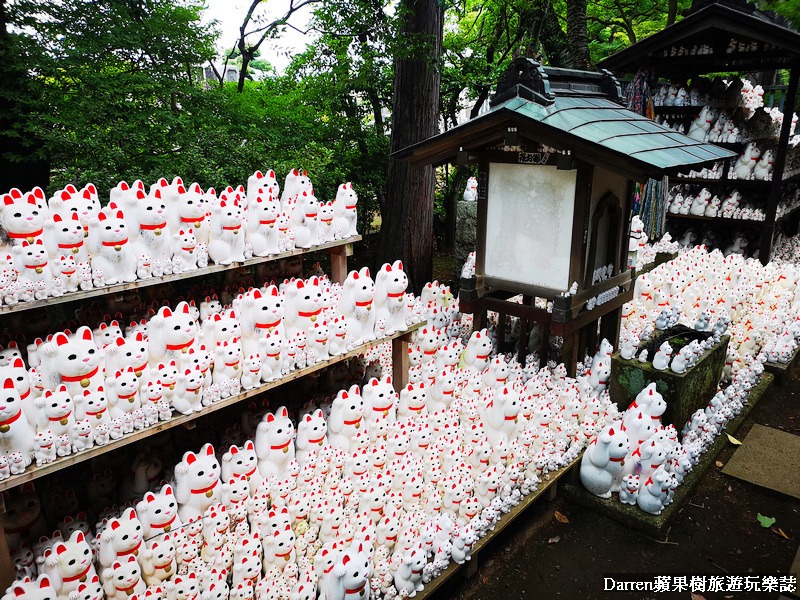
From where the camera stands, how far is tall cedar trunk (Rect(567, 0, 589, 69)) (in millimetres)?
9891

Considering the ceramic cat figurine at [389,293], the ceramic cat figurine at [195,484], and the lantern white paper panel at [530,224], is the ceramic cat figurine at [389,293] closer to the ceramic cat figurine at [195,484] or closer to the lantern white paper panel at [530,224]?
the lantern white paper panel at [530,224]

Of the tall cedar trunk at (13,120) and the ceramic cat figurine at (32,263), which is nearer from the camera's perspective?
the ceramic cat figurine at (32,263)

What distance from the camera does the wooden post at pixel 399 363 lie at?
5.02m

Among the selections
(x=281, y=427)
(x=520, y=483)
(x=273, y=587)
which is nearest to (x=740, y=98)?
(x=520, y=483)

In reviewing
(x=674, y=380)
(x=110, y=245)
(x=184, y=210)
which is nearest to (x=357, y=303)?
(x=184, y=210)

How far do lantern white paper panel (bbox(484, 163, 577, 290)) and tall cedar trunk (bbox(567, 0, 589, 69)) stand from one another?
19.9 feet

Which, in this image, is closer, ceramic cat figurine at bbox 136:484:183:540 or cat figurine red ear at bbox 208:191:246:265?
ceramic cat figurine at bbox 136:484:183:540

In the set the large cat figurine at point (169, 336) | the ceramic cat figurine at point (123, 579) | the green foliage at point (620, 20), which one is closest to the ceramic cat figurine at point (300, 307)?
the large cat figurine at point (169, 336)

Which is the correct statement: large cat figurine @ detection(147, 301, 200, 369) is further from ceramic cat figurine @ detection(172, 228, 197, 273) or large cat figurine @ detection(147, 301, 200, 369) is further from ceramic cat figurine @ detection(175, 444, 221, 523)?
ceramic cat figurine @ detection(175, 444, 221, 523)

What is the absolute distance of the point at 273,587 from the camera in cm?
312

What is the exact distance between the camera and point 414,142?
307 inches

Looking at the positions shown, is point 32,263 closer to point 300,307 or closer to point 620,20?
point 300,307

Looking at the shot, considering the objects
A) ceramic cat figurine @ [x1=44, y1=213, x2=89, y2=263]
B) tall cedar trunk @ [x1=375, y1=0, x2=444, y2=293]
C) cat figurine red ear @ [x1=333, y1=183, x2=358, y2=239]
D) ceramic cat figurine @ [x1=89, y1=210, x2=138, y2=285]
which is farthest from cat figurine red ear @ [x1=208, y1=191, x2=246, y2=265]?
tall cedar trunk @ [x1=375, y1=0, x2=444, y2=293]

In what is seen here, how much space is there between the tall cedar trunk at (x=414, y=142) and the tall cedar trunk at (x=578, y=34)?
12.0ft
